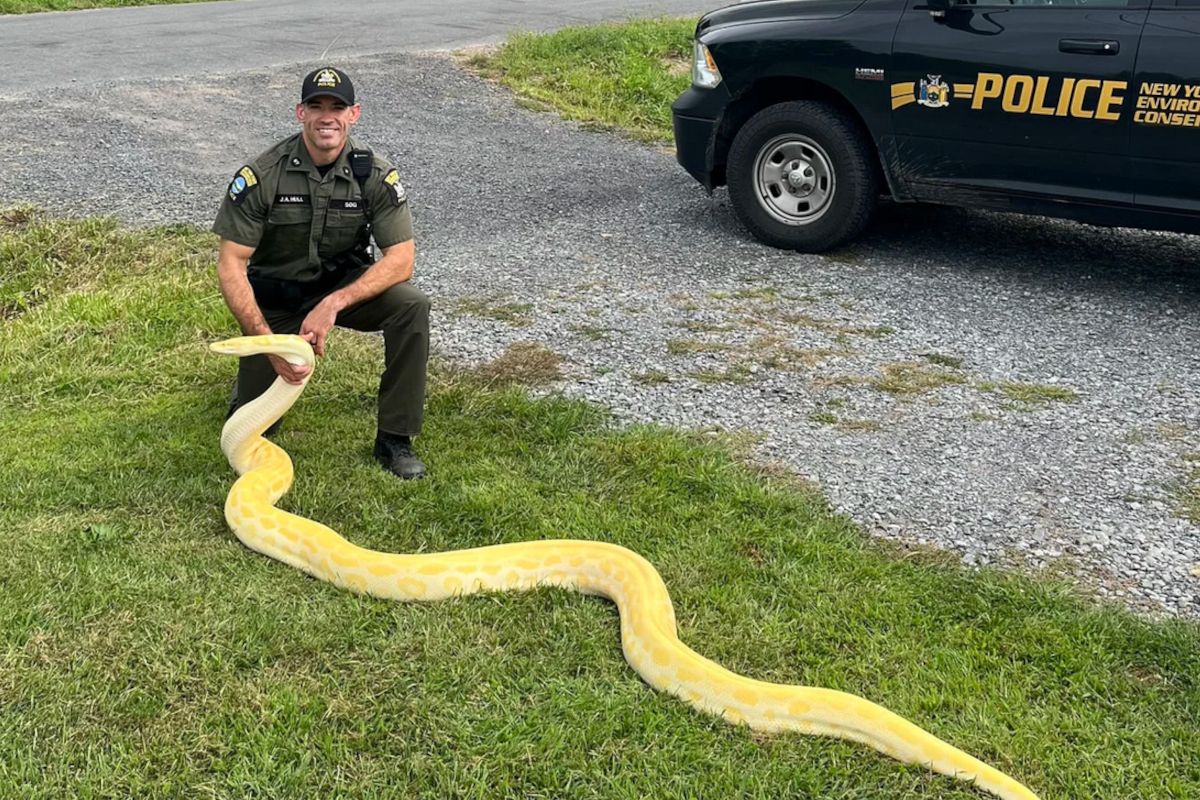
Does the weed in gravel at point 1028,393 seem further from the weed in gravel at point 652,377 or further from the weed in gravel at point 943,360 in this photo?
the weed in gravel at point 652,377

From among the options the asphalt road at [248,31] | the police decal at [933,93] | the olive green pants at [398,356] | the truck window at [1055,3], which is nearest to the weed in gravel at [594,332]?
the olive green pants at [398,356]

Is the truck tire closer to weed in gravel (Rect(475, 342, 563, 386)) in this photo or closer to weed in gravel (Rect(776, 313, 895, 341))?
weed in gravel (Rect(776, 313, 895, 341))

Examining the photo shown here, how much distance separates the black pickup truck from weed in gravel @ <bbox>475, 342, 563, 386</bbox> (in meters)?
2.41

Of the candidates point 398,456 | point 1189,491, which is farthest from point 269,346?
point 1189,491

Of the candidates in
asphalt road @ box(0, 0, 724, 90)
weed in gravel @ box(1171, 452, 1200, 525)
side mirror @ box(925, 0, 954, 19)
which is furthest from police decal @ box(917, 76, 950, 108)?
asphalt road @ box(0, 0, 724, 90)

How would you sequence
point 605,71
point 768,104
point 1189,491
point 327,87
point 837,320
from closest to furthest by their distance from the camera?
1. point 1189,491
2. point 327,87
3. point 837,320
4. point 768,104
5. point 605,71

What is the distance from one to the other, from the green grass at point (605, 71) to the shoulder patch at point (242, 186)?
6976 millimetres

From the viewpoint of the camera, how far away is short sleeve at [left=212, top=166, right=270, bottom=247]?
4691 millimetres

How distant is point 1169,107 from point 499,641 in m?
4.91

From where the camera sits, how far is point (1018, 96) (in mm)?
6562

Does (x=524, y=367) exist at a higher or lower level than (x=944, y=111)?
lower

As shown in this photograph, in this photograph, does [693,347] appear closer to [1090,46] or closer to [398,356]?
[398,356]

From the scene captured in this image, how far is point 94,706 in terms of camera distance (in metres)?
3.23

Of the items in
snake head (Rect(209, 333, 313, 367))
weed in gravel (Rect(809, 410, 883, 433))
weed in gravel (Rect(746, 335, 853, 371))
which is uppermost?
snake head (Rect(209, 333, 313, 367))
